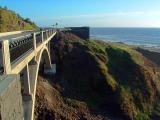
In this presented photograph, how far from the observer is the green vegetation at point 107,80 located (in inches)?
1640

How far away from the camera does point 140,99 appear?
44812mm

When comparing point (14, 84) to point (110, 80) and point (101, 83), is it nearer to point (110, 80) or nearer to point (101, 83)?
point (101, 83)

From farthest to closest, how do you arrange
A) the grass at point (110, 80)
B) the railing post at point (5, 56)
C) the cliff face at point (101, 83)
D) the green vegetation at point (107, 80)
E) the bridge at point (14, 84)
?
the grass at point (110, 80) < the green vegetation at point (107, 80) < the cliff face at point (101, 83) < the railing post at point (5, 56) < the bridge at point (14, 84)

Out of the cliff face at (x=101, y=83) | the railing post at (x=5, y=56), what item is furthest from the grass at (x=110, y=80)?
the railing post at (x=5, y=56)

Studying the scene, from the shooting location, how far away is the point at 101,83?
44562 mm

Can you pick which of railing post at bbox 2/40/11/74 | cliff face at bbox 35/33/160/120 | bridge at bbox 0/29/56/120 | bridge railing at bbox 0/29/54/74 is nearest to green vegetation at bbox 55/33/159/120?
cliff face at bbox 35/33/160/120

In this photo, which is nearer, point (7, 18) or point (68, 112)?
point (68, 112)

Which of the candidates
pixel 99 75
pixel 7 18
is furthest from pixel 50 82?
pixel 7 18

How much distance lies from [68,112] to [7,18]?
92.6 feet

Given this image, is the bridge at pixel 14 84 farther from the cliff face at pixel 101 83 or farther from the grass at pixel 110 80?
the grass at pixel 110 80

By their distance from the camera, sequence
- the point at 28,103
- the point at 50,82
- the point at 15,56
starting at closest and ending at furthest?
the point at 15,56 → the point at 28,103 → the point at 50,82

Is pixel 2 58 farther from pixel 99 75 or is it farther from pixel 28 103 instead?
pixel 99 75

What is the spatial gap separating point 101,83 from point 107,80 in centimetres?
88

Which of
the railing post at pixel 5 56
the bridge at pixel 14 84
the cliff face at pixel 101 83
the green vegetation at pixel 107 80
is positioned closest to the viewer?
the bridge at pixel 14 84
